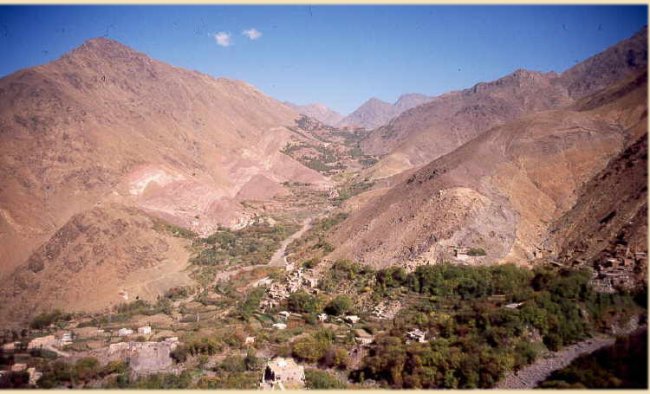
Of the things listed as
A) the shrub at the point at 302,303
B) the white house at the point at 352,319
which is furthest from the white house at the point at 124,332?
the white house at the point at 352,319

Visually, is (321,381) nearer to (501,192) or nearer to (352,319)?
(352,319)

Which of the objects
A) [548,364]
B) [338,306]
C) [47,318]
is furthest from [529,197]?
[47,318]

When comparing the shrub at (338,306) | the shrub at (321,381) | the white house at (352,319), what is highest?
the shrub at (338,306)

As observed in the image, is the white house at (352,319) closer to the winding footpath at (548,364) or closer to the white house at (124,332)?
the winding footpath at (548,364)

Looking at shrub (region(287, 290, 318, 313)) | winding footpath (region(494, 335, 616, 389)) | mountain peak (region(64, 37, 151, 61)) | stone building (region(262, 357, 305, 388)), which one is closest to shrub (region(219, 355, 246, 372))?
stone building (region(262, 357, 305, 388))

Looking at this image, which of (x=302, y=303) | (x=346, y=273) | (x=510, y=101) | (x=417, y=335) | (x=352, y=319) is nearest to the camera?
(x=417, y=335)

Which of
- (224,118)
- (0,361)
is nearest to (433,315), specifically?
(0,361)
